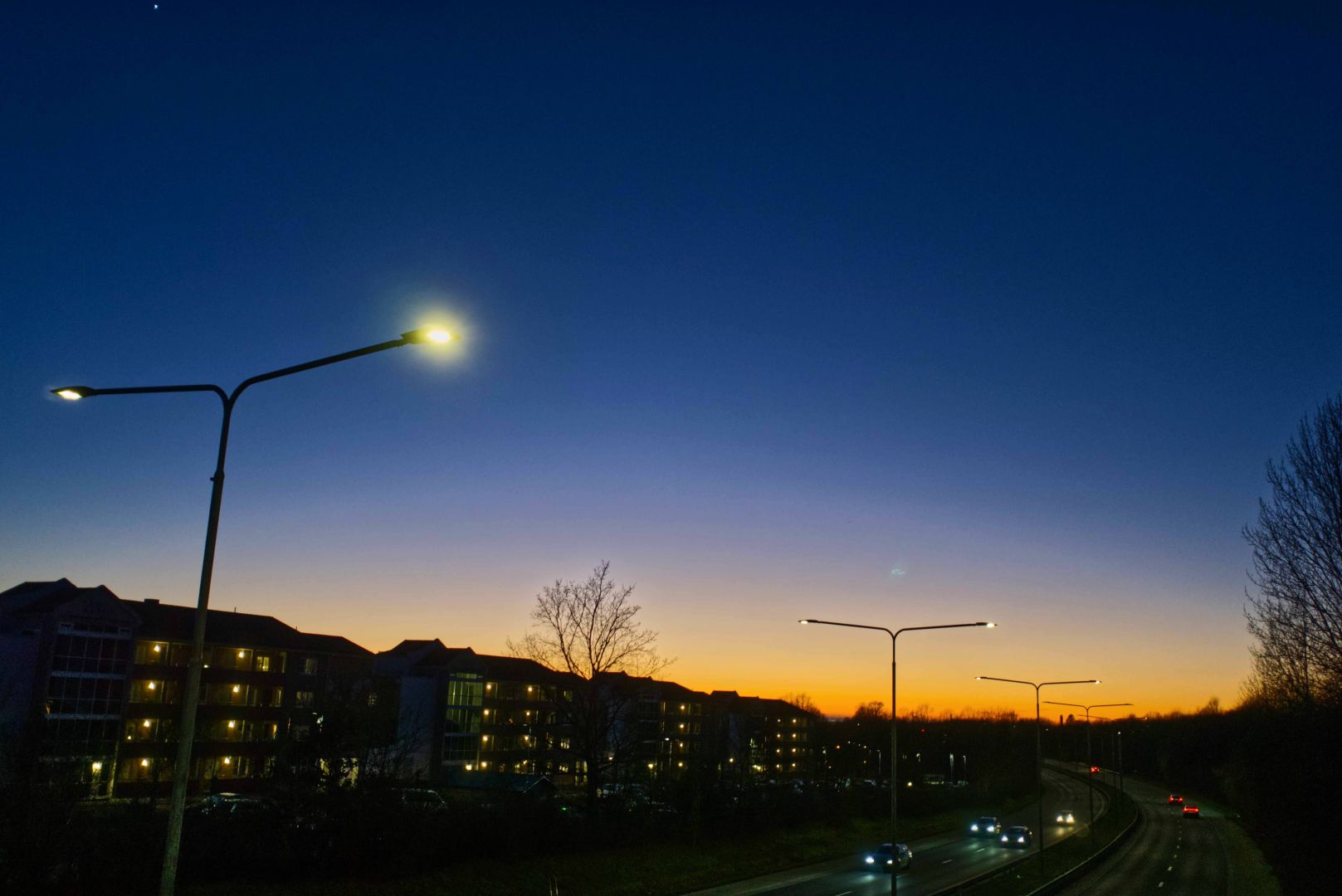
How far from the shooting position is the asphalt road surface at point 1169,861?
47.6m

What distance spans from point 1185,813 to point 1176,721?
84.3m

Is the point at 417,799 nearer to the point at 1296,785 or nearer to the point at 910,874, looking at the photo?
the point at 910,874

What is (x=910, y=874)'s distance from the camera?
49125 mm

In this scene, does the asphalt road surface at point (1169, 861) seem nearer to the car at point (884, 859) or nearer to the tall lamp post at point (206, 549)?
the car at point (884, 859)

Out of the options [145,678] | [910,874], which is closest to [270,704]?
[145,678]

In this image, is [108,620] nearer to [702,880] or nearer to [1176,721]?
[702,880]

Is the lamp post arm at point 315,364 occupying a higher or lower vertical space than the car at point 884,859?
higher

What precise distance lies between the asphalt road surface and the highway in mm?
4180

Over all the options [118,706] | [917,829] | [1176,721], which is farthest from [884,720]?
[118,706]

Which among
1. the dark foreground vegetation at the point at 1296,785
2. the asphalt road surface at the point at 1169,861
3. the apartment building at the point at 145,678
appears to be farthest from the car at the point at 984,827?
the apartment building at the point at 145,678

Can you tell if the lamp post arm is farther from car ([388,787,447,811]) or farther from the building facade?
car ([388,787,447,811])

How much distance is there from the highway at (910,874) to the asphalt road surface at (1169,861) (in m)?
4.18

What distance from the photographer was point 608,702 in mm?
50188

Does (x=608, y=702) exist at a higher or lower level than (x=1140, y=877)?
Answer: higher
